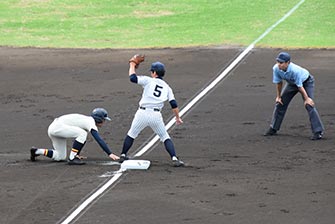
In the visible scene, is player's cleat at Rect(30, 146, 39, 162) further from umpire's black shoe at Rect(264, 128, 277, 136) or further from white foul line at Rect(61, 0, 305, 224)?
umpire's black shoe at Rect(264, 128, 277, 136)

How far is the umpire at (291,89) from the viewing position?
19.2m

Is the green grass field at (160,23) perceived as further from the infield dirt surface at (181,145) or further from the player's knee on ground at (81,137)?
the player's knee on ground at (81,137)

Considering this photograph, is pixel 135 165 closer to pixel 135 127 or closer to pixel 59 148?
pixel 135 127

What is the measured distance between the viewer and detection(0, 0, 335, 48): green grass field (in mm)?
29656

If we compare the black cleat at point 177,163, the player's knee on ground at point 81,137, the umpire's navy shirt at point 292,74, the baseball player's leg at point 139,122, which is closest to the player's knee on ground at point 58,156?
the player's knee on ground at point 81,137

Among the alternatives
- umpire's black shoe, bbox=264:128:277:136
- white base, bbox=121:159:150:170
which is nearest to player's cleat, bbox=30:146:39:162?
white base, bbox=121:159:150:170

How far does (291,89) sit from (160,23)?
13507 mm

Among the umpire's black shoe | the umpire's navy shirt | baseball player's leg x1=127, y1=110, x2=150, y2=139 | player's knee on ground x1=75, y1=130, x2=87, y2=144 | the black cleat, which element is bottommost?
the umpire's black shoe

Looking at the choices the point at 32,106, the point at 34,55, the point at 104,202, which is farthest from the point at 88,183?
the point at 34,55

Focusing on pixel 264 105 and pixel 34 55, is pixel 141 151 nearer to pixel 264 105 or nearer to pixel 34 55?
pixel 264 105

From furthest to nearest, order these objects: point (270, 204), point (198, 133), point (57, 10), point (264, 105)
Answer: point (57, 10) < point (264, 105) < point (198, 133) < point (270, 204)

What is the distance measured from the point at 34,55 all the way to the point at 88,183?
12.6 m

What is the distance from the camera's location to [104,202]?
1488cm

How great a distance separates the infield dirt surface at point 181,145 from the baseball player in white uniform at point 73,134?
24 cm
